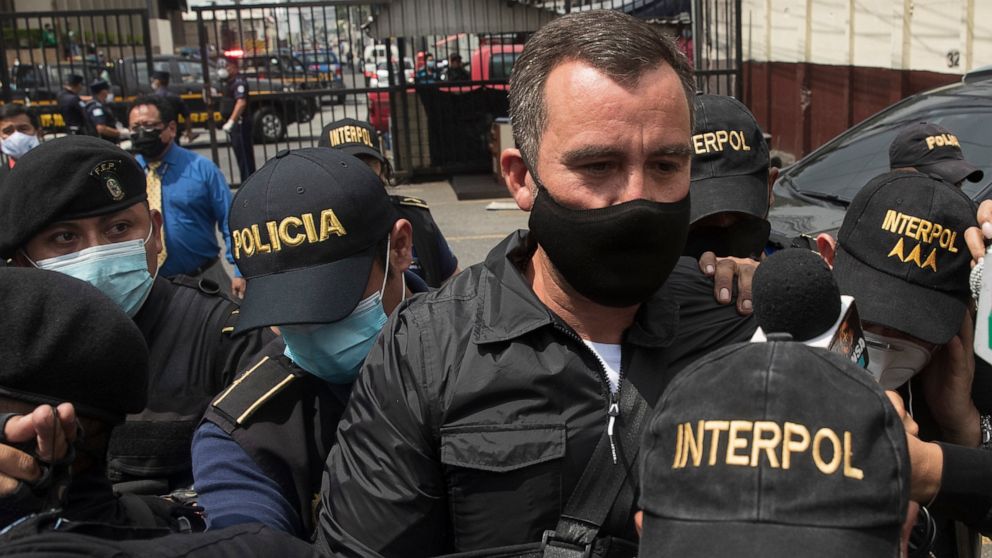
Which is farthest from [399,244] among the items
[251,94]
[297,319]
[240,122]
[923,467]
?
[240,122]

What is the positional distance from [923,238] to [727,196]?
0.80 metres

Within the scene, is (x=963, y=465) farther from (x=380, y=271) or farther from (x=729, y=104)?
(x=729, y=104)

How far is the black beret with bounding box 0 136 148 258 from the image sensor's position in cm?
284

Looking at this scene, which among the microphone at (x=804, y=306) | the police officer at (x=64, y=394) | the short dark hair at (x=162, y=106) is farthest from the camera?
the short dark hair at (x=162, y=106)

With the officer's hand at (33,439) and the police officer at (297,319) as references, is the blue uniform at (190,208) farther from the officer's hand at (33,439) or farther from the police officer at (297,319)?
the officer's hand at (33,439)

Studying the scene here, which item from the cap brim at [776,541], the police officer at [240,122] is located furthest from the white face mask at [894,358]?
the police officer at [240,122]

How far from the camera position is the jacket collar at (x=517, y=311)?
1801 millimetres

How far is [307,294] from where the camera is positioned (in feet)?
7.61

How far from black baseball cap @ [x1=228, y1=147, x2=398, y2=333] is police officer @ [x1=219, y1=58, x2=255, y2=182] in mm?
11362

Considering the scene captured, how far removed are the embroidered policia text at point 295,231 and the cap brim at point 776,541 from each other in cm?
140

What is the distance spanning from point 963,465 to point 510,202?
1181 cm

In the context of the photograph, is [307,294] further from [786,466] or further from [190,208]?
[190,208]

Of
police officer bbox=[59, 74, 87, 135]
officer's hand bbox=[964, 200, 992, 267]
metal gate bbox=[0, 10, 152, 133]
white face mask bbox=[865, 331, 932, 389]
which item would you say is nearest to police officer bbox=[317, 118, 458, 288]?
white face mask bbox=[865, 331, 932, 389]

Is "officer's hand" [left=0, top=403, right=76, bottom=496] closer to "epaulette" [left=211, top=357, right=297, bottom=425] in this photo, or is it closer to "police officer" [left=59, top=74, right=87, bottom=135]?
"epaulette" [left=211, top=357, right=297, bottom=425]
